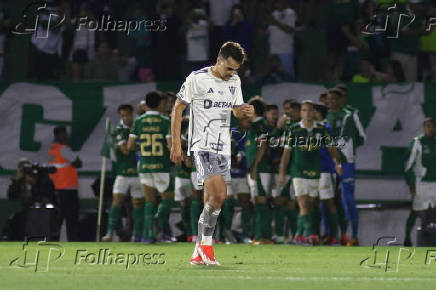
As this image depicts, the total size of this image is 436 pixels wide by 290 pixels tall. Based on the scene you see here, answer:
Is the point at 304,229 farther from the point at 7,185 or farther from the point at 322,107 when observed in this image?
the point at 7,185

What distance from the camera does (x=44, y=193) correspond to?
17.2 metres

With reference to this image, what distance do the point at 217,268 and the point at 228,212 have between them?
247 inches

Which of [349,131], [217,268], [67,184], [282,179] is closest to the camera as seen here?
[217,268]

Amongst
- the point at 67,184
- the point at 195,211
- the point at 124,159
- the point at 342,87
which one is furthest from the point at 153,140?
the point at 342,87

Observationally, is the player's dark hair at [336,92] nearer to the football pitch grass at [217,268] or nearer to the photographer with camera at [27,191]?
the football pitch grass at [217,268]

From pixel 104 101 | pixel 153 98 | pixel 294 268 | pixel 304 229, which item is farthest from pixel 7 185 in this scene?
pixel 294 268

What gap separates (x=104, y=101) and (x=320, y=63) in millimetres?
4532

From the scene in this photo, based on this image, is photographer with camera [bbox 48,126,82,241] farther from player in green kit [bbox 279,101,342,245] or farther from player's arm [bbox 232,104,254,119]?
player's arm [bbox 232,104,254,119]

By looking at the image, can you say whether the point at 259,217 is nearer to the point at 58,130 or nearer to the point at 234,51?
the point at 58,130

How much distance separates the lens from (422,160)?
1677 centimetres

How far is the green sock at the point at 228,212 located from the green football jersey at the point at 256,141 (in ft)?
2.16

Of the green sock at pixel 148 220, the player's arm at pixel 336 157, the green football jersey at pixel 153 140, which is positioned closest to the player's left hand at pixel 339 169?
the player's arm at pixel 336 157

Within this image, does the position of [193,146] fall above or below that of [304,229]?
above

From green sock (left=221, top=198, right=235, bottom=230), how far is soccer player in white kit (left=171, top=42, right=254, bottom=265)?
570 centimetres
